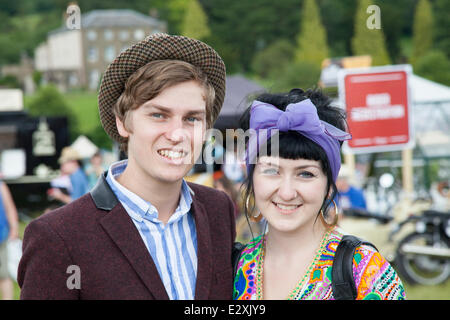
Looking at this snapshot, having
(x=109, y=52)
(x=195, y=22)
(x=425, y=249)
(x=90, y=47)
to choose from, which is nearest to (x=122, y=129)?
(x=425, y=249)

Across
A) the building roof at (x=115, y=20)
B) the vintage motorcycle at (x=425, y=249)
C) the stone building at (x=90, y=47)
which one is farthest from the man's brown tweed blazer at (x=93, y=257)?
the building roof at (x=115, y=20)

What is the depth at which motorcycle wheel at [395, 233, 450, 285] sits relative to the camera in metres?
5.68

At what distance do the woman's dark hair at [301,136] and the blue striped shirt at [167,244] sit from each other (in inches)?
13.3

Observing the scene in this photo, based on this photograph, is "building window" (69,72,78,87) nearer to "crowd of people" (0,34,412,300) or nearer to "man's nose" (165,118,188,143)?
"crowd of people" (0,34,412,300)

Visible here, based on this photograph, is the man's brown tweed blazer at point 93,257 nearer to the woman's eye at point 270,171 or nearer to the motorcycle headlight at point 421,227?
the woman's eye at point 270,171

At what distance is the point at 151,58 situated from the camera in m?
1.75

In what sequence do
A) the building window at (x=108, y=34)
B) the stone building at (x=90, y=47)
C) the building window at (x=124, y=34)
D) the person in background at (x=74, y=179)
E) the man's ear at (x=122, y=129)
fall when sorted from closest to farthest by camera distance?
the man's ear at (x=122, y=129), the person in background at (x=74, y=179), the stone building at (x=90, y=47), the building window at (x=124, y=34), the building window at (x=108, y=34)

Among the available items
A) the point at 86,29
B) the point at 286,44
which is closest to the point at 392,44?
the point at 286,44

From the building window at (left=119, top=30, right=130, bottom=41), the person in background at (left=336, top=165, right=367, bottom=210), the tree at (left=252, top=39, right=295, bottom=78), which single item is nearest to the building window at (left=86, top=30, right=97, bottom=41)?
the building window at (left=119, top=30, right=130, bottom=41)

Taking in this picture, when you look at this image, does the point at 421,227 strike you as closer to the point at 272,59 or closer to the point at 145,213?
the point at 145,213

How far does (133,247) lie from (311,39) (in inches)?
Result: 1482

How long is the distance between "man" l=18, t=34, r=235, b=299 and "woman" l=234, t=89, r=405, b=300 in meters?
0.16

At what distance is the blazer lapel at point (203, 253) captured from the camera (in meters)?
1.73
